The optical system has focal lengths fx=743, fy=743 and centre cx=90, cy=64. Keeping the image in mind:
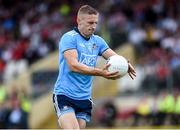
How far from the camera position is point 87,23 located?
981 centimetres

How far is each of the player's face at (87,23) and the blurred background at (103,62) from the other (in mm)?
9845

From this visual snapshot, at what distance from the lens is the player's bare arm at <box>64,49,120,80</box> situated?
944 cm

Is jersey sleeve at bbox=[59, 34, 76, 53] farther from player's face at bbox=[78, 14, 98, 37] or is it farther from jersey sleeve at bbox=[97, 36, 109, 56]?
jersey sleeve at bbox=[97, 36, 109, 56]

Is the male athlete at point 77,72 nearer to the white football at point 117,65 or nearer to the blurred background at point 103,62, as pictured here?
the white football at point 117,65

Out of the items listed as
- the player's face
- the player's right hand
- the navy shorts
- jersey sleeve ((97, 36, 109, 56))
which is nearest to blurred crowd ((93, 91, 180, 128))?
jersey sleeve ((97, 36, 109, 56))

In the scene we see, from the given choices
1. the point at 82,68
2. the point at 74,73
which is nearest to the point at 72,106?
the point at 74,73

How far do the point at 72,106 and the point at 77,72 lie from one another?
54 centimetres

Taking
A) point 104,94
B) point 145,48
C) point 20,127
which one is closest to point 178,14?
point 145,48

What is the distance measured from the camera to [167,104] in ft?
65.7

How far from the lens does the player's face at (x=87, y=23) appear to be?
9.77 m

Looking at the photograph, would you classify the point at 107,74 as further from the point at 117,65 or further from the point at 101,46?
the point at 101,46

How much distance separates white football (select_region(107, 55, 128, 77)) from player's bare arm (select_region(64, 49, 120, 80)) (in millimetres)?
75

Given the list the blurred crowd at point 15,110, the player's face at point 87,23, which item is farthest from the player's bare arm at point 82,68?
the blurred crowd at point 15,110

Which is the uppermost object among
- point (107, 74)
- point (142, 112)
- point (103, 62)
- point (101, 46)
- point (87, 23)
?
point (87, 23)
